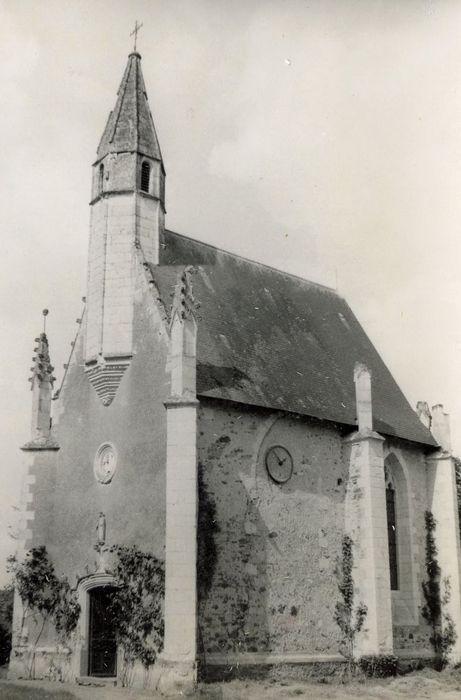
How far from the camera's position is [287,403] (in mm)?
21766

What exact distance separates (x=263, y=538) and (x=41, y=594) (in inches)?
244

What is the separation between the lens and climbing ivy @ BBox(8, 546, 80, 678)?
21078mm

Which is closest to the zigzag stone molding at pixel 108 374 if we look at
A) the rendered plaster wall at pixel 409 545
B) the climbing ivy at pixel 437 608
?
the rendered plaster wall at pixel 409 545

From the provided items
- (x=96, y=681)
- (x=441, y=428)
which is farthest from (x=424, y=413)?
(x=96, y=681)

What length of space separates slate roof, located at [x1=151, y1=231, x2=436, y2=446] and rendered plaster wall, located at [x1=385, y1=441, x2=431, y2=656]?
0.79m

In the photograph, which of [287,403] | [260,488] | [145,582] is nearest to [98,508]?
[145,582]

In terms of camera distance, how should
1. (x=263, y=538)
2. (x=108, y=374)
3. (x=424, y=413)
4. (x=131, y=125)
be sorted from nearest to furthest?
(x=263, y=538) < (x=108, y=374) < (x=131, y=125) < (x=424, y=413)

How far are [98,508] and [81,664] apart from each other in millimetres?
3727

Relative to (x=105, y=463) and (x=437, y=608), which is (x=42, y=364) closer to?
(x=105, y=463)

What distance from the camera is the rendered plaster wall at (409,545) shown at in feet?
77.8

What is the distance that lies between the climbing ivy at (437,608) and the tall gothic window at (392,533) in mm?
1023

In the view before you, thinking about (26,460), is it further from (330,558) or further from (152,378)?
(330,558)

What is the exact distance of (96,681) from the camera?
19547mm

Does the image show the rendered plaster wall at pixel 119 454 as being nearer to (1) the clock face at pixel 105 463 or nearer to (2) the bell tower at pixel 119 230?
(1) the clock face at pixel 105 463
